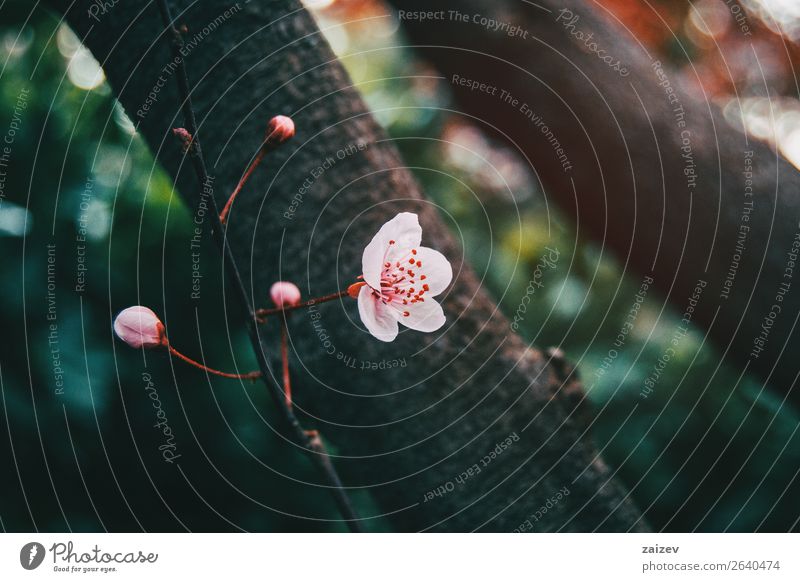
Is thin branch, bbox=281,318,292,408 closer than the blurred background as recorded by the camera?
Yes

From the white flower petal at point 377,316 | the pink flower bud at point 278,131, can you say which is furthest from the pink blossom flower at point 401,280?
the pink flower bud at point 278,131

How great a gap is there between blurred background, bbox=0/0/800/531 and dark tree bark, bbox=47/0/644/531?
0.31ft

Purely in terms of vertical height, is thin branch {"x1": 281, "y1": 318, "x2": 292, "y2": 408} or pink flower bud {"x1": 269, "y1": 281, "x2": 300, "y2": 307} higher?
pink flower bud {"x1": 269, "y1": 281, "x2": 300, "y2": 307}

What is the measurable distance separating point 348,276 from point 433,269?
0.07 metres

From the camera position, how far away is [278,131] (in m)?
0.41

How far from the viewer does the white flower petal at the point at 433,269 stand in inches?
18.2

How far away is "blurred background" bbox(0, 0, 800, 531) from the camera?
572 mm

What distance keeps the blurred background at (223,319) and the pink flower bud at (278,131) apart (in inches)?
7.5

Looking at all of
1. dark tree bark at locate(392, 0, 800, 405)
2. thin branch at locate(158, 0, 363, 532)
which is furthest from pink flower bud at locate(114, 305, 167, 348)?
dark tree bark at locate(392, 0, 800, 405)
